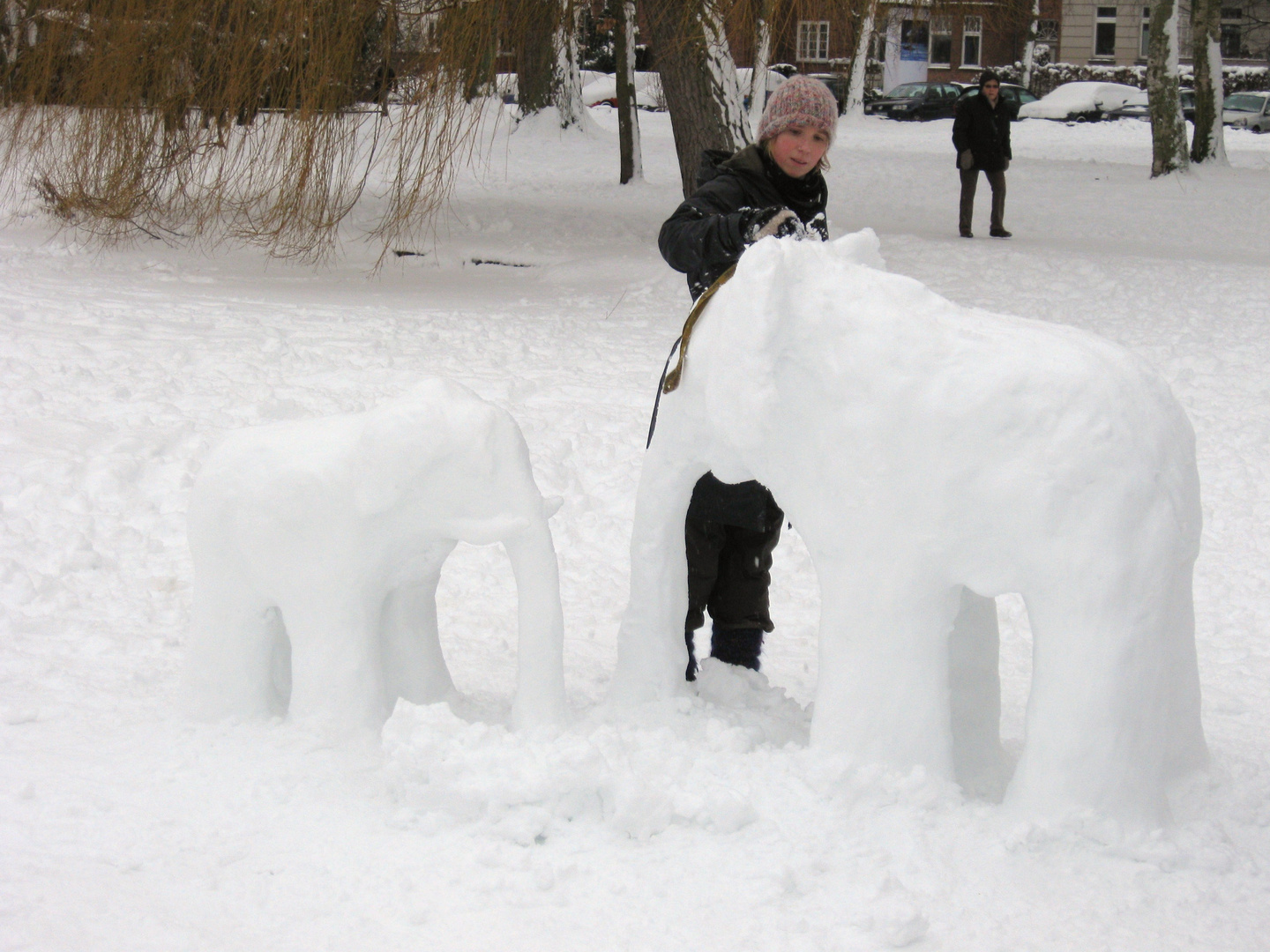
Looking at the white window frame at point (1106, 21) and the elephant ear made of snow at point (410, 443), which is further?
the white window frame at point (1106, 21)

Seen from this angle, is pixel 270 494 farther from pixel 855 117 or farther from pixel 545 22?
pixel 855 117

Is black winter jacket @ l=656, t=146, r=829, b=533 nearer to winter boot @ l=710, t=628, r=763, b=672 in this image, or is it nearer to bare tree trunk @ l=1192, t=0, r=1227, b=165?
winter boot @ l=710, t=628, r=763, b=672

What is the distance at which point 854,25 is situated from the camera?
7.61 metres

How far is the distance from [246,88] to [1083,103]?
20006mm

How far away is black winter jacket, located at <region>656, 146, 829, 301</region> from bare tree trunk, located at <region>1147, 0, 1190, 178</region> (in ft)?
32.9

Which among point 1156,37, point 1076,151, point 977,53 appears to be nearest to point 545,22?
point 1156,37

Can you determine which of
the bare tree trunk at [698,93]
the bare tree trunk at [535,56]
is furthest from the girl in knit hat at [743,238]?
the bare tree trunk at [698,93]

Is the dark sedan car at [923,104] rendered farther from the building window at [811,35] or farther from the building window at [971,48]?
the building window at [971,48]

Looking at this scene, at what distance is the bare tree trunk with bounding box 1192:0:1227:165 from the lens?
12.8m

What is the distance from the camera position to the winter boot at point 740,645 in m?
3.31

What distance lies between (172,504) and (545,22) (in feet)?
13.6

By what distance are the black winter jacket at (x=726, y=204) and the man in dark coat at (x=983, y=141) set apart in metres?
7.06

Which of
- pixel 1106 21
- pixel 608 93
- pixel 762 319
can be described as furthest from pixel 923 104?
pixel 762 319

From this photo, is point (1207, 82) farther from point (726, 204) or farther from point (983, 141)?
point (726, 204)
